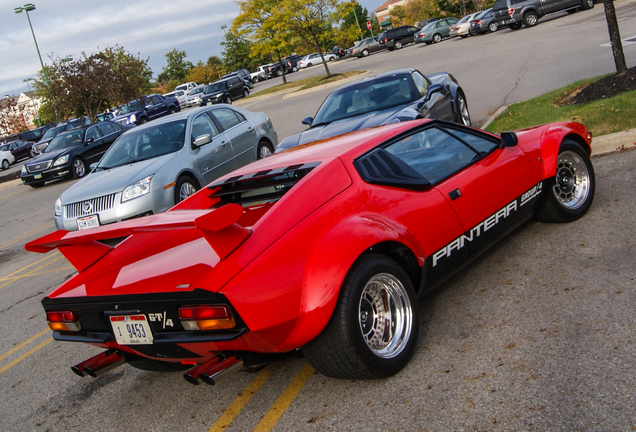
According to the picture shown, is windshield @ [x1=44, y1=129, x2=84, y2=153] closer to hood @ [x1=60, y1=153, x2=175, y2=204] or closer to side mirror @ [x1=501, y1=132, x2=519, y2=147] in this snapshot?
hood @ [x1=60, y1=153, x2=175, y2=204]

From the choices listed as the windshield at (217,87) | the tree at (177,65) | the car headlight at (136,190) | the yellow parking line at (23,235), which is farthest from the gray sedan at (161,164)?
the tree at (177,65)

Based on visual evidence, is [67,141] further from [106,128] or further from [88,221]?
[88,221]

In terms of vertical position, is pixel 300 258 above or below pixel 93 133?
below

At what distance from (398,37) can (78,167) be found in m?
33.5

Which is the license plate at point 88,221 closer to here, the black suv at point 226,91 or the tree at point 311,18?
the tree at point 311,18

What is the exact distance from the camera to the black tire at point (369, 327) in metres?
3.02

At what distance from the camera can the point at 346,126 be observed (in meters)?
8.01

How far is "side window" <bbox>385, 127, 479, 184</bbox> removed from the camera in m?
3.97

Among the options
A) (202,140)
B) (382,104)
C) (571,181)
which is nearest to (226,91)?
(202,140)

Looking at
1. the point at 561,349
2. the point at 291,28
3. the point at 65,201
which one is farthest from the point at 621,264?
the point at 291,28

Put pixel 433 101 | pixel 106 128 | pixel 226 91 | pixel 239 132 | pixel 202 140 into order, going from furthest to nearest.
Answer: pixel 226 91 < pixel 106 128 < pixel 239 132 < pixel 433 101 < pixel 202 140

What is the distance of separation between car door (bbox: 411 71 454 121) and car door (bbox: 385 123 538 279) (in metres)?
3.79

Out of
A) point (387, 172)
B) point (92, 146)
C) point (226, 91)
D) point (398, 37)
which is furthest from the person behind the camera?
point (398, 37)

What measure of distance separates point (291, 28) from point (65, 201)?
82.2 feet
